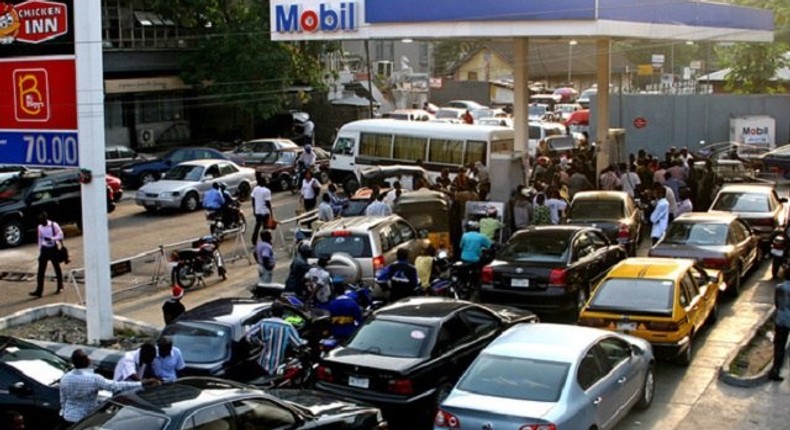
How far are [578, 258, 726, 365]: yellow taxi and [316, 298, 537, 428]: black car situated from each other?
6.69ft

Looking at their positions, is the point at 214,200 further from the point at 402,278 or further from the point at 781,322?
the point at 781,322

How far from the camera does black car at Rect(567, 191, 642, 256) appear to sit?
841 inches

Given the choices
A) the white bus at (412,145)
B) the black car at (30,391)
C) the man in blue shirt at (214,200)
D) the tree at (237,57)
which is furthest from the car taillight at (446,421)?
the tree at (237,57)

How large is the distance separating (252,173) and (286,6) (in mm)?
7205

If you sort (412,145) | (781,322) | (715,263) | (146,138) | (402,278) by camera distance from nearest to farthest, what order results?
(781,322), (402,278), (715,263), (412,145), (146,138)

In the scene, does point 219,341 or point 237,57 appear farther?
point 237,57

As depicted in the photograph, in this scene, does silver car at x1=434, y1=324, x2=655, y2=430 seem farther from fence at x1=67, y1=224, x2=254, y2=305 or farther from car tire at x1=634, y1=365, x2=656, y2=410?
fence at x1=67, y1=224, x2=254, y2=305

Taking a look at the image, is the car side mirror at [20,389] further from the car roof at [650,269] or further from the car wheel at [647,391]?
the car roof at [650,269]

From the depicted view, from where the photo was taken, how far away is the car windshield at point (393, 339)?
1280 cm

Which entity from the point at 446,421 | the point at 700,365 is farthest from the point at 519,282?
the point at 446,421

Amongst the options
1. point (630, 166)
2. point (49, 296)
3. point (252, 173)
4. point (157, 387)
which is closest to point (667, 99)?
point (630, 166)

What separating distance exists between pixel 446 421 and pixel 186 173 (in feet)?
73.7

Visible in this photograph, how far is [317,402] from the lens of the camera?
1116 cm

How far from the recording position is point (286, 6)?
28641 mm
